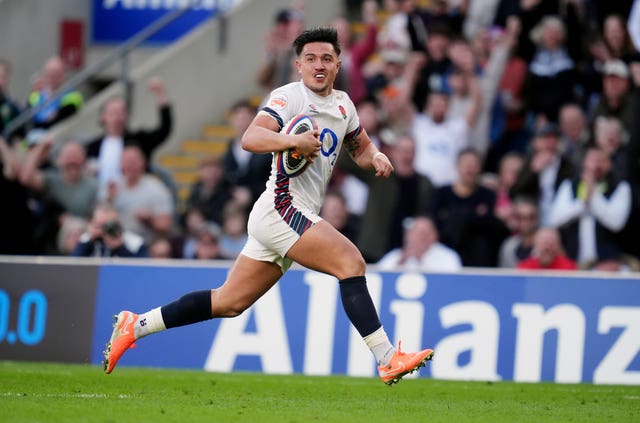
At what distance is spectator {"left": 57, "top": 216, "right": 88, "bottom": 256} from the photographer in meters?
13.9

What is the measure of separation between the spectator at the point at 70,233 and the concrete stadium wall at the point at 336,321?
4.13ft

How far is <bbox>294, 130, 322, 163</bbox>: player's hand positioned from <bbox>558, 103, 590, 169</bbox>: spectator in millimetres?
6626

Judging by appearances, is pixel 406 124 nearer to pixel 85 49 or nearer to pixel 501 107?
pixel 501 107

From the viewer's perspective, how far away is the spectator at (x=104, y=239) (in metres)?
13.0

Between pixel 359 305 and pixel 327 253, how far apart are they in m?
0.38

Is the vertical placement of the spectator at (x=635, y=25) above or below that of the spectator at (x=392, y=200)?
above

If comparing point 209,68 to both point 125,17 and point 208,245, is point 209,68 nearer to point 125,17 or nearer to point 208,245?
point 125,17

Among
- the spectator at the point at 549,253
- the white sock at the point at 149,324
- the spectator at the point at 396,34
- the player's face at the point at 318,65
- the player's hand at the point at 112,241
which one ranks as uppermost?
the spectator at the point at 396,34

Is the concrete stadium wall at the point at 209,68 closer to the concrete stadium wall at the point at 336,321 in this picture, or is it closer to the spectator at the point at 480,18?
the spectator at the point at 480,18

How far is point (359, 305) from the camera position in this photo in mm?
8211

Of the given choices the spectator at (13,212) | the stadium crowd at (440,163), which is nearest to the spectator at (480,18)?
the stadium crowd at (440,163)

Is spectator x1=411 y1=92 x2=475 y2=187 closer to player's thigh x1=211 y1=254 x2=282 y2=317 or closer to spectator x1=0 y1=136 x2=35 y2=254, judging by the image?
spectator x1=0 y1=136 x2=35 y2=254

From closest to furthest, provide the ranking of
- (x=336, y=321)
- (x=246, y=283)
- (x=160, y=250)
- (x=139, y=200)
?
1. (x=246, y=283)
2. (x=336, y=321)
3. (x=160, y=250)
4. (x=139, y=200)

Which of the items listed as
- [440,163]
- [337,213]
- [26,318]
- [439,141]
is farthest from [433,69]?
[26,318]
